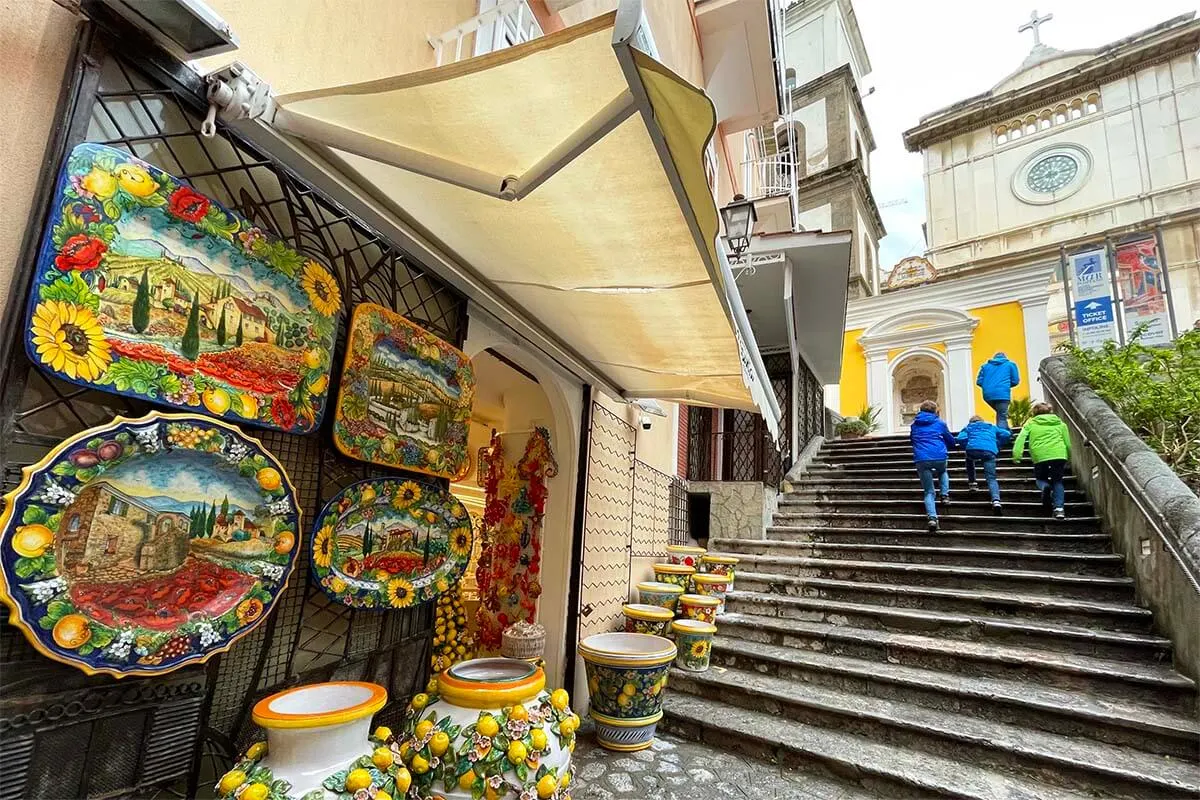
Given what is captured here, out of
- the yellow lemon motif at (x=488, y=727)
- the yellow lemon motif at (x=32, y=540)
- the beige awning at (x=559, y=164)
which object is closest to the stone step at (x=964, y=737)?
the yellow lemon motif at (x=488, y=727)

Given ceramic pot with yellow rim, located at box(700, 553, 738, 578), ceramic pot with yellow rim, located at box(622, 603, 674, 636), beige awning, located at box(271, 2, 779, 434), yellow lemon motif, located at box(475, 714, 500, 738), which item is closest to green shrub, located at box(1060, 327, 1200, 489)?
ceramic pot with yellow rim, located at box(700, 553, 738, 578)

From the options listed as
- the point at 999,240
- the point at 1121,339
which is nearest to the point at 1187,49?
the point at 999,240

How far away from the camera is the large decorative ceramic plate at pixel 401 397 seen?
7.30ft

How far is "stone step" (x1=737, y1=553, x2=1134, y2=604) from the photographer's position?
4.53 m

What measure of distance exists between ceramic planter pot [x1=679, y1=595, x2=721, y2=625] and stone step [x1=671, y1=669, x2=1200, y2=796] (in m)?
0.48

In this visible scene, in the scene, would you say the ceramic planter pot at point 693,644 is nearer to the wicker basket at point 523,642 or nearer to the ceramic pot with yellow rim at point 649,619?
the ceramic pot with yellow rim at point 649,619

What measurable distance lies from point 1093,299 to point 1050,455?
6.85 m

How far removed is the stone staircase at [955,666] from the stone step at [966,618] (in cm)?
1

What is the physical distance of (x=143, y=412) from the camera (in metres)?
1.62

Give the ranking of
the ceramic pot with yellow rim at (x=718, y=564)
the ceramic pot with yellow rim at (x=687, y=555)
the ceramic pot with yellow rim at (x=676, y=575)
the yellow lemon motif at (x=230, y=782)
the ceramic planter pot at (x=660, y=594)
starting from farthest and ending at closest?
1. the ceramic pot with yellow rim at (x=687, y=555)
2. the ceramic pot with yellow rim at (x=718, y=564)
3. the ceramic pot with yellow rim at (x=676, y=575)
4. the ceramic planter pot at (x=660, y=594)
5. the yellow lemon motif at (x=230, y=782)

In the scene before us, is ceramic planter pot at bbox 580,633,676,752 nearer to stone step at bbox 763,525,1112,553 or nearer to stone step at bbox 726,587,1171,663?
stone step at bbox 726,587,1171,663

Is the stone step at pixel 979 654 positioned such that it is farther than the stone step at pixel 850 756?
Yes

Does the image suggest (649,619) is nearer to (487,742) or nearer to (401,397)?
(487,742)

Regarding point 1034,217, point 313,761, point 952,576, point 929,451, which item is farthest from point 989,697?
point 1034,217
